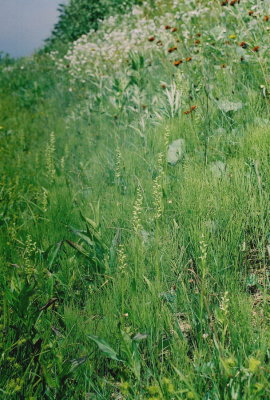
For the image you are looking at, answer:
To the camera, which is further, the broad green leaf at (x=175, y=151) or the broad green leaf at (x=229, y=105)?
the broad green leaf at (x=229, y=105)

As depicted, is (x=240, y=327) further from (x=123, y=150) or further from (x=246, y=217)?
(x=123, y=150)

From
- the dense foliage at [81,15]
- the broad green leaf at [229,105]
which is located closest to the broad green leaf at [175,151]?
the broad green leaf at [229,105]

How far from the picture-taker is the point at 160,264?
202cm

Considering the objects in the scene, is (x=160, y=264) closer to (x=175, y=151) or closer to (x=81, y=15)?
(x=175, y=151)

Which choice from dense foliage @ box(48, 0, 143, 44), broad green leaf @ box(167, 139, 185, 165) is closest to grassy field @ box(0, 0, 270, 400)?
broad green leaf @ box(167, 139, 185, 165)

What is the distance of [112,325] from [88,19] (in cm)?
1444

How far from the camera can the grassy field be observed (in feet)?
4.96

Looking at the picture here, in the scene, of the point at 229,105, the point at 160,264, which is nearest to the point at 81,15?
the point at 229,105

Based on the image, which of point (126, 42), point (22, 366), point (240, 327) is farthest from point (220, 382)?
point (126, 42)

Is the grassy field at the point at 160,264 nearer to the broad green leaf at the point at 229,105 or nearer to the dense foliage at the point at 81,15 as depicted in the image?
the broad green leaf at the point at 229,105

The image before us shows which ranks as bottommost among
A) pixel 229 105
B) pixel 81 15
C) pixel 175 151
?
pixel 81 15

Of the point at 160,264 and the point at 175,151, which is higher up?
the point at 160,264

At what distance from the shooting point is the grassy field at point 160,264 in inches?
59.6

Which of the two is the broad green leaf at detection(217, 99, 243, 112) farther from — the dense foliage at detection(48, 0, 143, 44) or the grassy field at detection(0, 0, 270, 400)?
the dense foliage at detection(48, 0, 143, 44)
